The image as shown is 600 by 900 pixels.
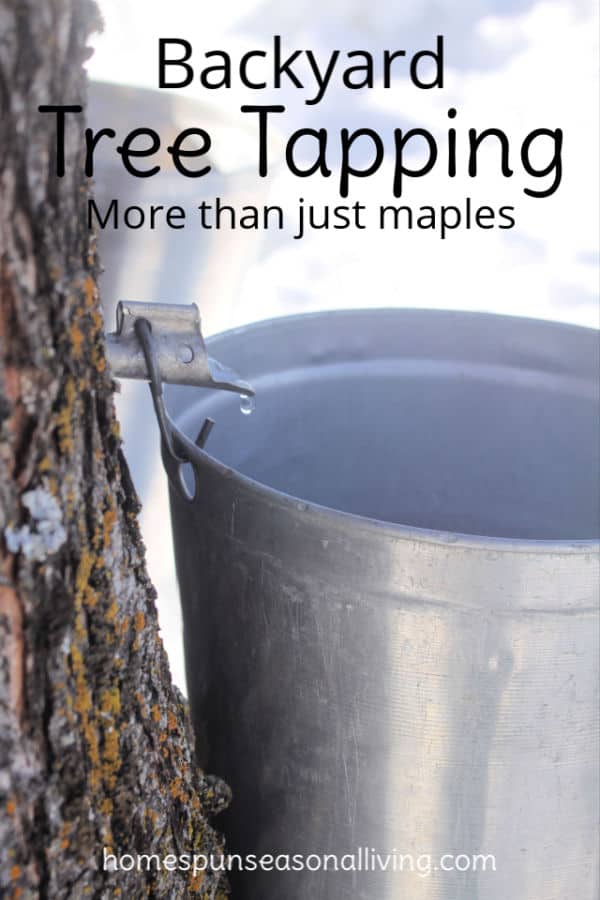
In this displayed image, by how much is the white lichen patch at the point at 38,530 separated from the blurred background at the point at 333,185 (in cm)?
66

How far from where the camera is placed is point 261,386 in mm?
1132

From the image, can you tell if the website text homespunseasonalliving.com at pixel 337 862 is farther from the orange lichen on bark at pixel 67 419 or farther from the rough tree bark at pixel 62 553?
the orange lichen on bark at pixel 67 419

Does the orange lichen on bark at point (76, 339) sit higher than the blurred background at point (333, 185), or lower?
lower

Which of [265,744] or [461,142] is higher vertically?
[461,142]

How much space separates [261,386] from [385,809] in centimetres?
47

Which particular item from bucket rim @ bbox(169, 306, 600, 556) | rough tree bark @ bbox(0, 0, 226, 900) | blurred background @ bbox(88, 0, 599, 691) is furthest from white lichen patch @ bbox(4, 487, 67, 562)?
blurred background @ bbox(88, 0, 599, 691)

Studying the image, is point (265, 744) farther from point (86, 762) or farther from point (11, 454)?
point (11, 454)

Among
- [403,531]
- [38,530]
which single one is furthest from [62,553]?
[403,531]

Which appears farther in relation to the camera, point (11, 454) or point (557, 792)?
point (557, 792)

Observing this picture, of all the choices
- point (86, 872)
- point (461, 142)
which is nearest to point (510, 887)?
point (86, 872)

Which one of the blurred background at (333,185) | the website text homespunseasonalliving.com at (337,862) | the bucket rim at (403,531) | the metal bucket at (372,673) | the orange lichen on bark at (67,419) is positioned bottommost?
the website text homespunseasonalliving.com at (337,862)

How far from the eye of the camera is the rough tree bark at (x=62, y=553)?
0.53 m

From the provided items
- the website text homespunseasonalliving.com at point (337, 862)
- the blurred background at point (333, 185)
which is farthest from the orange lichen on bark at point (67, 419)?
the blurred background at point (333, 185)

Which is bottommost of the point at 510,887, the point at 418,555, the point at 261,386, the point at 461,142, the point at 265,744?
the point at 510,887
